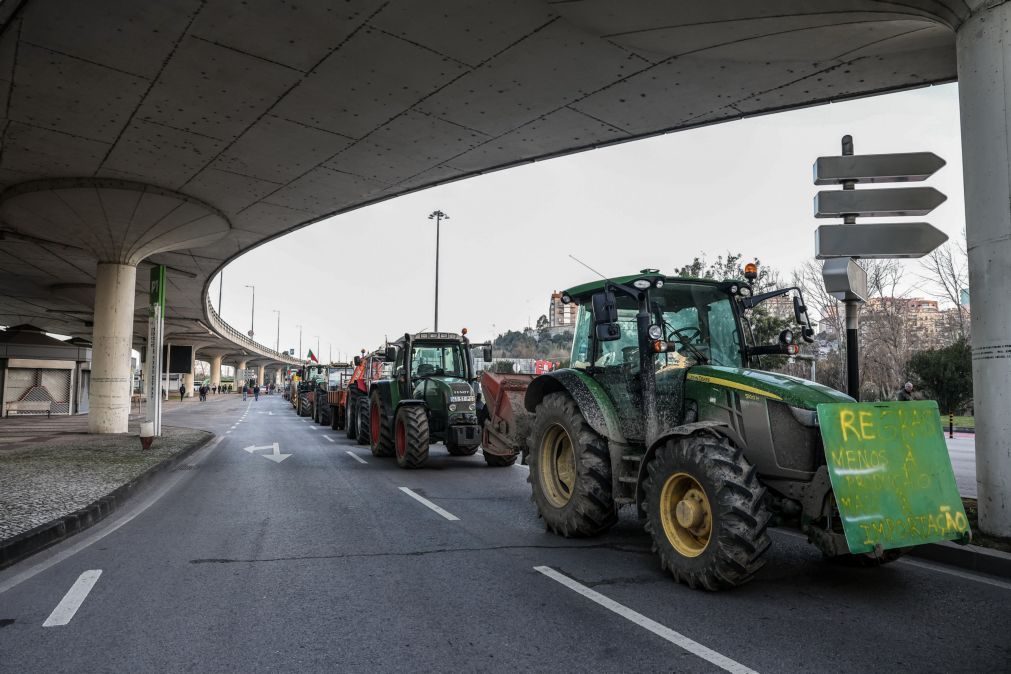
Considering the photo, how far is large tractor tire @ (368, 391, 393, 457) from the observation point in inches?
501

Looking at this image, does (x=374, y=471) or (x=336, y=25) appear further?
(x=374, y=471)

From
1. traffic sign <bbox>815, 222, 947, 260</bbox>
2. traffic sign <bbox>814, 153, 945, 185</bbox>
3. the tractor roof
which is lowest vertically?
the tractor roof

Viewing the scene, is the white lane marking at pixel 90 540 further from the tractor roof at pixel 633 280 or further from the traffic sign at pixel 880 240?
the traffic sign at pixel 880 240

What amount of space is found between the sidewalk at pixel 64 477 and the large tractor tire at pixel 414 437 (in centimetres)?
413

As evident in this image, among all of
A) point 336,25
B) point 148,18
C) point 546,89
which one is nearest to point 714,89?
point 546,89

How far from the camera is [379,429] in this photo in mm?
13102

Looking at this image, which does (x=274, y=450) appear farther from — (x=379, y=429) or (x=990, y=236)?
(x=990, y=236)

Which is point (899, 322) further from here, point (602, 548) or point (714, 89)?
point (602, 548)

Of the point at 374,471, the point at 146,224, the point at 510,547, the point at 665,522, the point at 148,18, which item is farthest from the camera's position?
the point at 146,224

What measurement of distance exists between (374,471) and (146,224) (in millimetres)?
10985

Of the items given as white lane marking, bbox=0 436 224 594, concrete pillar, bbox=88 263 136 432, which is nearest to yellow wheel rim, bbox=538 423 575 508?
white lane marking, bbox=0 436 224 594

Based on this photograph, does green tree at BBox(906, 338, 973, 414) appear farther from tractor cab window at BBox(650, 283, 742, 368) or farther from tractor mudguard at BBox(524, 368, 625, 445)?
tractor mudguard at BBox(524, 368, 625, 445)

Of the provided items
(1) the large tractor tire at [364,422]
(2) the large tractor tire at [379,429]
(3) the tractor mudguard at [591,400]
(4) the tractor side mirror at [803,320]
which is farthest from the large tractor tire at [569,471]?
(1) the large tractor tire at [364,422]

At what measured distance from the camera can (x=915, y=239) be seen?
693 centimetres
